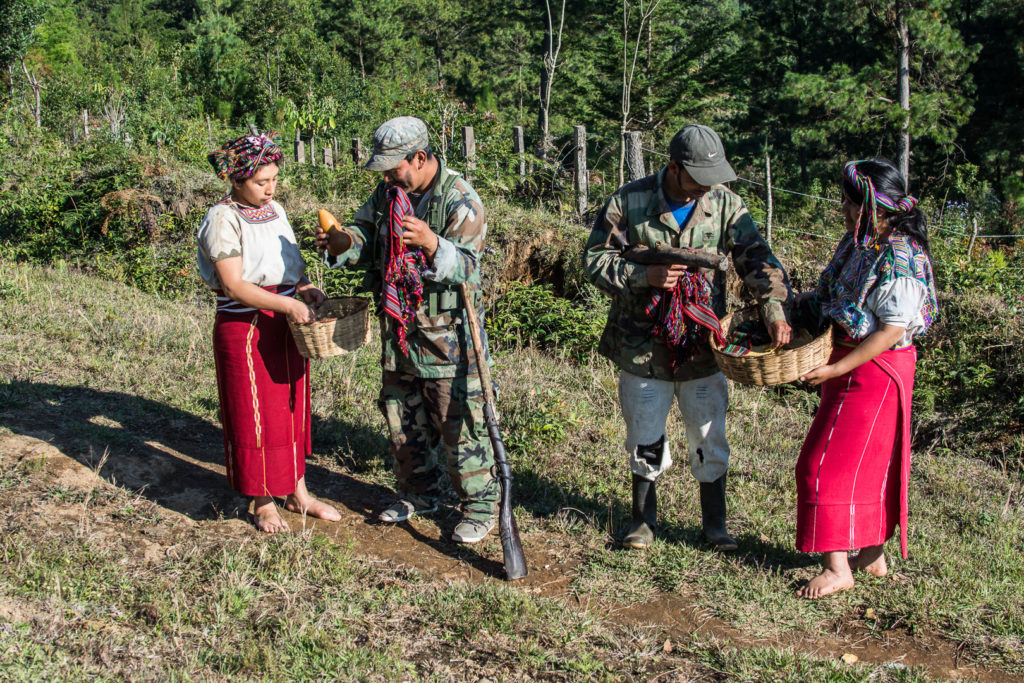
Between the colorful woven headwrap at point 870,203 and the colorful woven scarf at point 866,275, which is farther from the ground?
the colorful woven headwrap at point 870,203

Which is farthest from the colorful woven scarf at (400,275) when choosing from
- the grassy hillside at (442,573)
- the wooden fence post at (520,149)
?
the wooden fence post at (520,149)

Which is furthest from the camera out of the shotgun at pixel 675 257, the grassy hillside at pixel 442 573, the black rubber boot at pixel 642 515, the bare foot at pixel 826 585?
the black rubber boot at pixel 642 515

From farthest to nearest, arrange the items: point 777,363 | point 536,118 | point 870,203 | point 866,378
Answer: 1. point 536,118
2. point 866,378
3. point 870,203
4. point 777,363

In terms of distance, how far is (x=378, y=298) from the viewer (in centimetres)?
392

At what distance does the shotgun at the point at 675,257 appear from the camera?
3.30m

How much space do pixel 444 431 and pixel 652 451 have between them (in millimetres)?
988

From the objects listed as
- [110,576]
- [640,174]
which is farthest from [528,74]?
[110,576]

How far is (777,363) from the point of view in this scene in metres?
3.12

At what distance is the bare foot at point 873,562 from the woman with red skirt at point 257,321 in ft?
8.75

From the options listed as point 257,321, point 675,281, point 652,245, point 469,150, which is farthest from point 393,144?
point 469,150

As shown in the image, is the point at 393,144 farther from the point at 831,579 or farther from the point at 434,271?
the point at 831,579

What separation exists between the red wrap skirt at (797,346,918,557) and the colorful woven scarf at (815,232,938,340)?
0.16m

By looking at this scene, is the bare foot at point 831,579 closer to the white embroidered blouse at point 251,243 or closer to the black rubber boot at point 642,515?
the black rubber boot at point 642,515

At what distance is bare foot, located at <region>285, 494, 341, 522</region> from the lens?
4.12m
